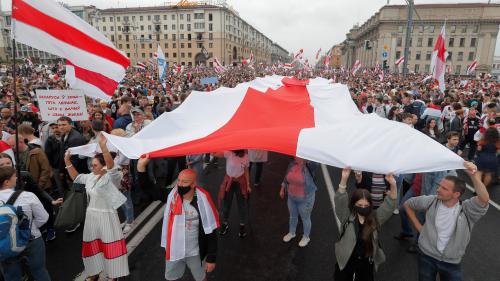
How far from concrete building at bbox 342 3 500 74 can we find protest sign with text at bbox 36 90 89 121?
73559mm

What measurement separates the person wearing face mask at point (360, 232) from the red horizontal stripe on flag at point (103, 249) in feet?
7.82

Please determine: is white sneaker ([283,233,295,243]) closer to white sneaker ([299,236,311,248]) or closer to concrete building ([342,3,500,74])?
white sneaker ([299,236,311,248])

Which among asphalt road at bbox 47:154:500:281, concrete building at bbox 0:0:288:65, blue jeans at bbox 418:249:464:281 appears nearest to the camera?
blue jeans at bbox 418:249:464:281

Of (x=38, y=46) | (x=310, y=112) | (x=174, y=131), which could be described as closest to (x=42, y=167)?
(x=38, y=46)

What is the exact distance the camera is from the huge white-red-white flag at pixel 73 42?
11.2 feet

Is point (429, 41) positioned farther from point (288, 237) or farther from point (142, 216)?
point (142, 216)

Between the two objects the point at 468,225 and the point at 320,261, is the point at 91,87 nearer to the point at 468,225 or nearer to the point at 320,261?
the point at 320,261

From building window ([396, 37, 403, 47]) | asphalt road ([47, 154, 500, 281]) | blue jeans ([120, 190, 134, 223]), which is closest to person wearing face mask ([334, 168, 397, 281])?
asphalt road ([47, 154, 500, 281])

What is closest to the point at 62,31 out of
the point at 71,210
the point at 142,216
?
the point at 71,210

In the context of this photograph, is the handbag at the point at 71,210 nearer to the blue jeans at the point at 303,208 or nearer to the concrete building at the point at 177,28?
the blue jeans at the point at 303,208

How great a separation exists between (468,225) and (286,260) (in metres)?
2.23

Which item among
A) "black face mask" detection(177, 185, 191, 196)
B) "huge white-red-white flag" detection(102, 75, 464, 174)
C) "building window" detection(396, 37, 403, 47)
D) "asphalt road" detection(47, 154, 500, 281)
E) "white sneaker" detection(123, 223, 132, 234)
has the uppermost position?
"building window" detection(396, 37, 403, 47)

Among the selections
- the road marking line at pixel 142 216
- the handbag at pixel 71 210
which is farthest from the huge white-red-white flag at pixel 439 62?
the handbag at pixel 71 210

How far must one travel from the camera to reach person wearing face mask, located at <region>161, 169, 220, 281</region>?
9.84 ft
